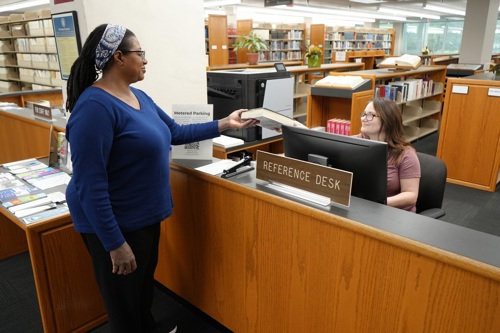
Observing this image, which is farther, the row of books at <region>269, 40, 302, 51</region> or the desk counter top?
the row of books at <region>269, 40, 302, 51</region>

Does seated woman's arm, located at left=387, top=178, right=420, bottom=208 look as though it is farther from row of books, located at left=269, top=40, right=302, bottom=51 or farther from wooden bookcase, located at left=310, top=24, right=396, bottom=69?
row of books, located at left=269, top=40, right=302, bottom=51

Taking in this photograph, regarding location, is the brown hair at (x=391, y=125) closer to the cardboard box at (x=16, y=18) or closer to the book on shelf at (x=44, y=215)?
the book on shelf at (x=44, y=215)

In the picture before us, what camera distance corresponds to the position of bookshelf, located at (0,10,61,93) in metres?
7.06

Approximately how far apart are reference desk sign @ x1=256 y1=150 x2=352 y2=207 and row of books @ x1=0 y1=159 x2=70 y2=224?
3.47 feet

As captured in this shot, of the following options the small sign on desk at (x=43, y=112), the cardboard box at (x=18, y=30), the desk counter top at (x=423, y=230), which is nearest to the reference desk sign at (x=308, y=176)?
the desk counter top at (x=423, y=230)

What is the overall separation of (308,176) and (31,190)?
1.61 metres

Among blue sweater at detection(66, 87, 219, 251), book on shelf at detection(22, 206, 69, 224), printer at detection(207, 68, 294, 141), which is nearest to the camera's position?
blue sweater at detection(66, 87, 219, 251)

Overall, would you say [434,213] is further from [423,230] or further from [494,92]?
[494,92]

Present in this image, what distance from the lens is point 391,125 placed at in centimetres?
195

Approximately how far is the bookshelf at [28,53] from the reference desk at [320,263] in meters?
6.07

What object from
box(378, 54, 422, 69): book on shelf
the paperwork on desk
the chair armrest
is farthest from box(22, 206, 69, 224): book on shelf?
box(378, 54, 422, 69): book on shelf

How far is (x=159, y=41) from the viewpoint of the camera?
7.54 ft

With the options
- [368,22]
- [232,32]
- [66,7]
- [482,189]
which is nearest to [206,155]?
[66,7]

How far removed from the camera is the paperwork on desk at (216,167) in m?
1.70
